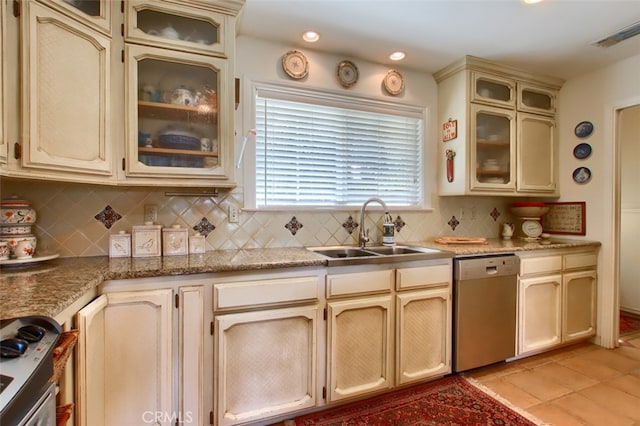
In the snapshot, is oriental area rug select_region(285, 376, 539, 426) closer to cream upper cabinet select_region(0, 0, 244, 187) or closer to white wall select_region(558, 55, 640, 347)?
cream upper cabinet select_region(0, 0, 244, 187)

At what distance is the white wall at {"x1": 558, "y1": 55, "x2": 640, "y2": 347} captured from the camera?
103 inches

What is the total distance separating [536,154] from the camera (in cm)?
290

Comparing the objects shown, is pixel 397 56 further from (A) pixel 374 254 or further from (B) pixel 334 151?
(A) pixel 374 254

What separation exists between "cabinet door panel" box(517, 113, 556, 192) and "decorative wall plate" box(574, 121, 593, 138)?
186mm

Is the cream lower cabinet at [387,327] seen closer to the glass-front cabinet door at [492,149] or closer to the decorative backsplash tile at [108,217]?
the glass-front cabinet door at [492,149]

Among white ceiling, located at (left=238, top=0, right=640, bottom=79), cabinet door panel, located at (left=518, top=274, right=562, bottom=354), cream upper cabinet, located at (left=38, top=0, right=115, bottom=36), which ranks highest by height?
white ceiling, located at (left=238, top=0, right=640, bottom=79)

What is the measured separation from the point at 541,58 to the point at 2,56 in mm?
3406

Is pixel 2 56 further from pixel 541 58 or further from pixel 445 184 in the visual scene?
pixel 541 58

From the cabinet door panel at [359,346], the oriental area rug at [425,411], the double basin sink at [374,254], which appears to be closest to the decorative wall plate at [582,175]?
the double basin sink at [374,254]

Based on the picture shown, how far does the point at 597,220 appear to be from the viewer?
9.10 feet

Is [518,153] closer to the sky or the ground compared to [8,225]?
Answer: closer to the sky

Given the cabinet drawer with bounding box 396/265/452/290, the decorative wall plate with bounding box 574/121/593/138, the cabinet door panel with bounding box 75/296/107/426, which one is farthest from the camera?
the decorative wall plate with bounding box 574/121/593/138

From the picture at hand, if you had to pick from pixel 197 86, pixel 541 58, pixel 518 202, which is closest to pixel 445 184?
pixel 518 202

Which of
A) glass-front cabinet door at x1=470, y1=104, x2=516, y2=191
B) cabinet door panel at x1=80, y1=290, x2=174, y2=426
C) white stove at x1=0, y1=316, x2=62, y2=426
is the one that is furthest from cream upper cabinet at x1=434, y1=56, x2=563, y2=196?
white stove at x1=0, y1=316, x2=62, y2=426
